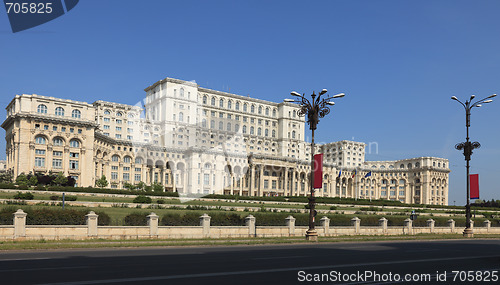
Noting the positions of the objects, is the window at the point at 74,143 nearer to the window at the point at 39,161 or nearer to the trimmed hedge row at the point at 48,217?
the window at the point at 39,161

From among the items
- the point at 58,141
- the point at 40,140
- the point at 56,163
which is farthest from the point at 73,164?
the point at 40,140

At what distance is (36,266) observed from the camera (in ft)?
50.8

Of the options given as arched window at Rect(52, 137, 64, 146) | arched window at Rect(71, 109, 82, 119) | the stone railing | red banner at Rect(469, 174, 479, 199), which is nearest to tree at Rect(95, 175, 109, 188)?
arched window at Rect(52, 137, 64, 146)

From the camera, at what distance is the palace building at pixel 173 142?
329ft

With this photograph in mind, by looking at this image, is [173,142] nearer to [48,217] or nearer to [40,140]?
[40,140]

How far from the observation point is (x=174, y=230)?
109 ft

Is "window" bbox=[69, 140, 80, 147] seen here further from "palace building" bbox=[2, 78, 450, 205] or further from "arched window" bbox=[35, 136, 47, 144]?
"arched window" bbox=[35, 136, 47, 144]

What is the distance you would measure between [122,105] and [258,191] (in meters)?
52.4

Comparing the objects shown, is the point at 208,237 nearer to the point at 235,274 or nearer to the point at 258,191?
the point at 235,274

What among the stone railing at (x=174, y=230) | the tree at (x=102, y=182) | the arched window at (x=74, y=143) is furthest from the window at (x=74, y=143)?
the stone railing at (x=174, y=230)

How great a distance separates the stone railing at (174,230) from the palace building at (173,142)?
53.4m

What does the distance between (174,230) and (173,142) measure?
107m

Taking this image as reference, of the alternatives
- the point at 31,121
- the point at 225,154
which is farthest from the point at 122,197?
the point at 225,154

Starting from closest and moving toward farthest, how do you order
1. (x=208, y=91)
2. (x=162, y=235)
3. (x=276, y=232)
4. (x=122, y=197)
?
(x=162, y=235) < (x=276, y=232) < (x=122, y=197) < (x=208, y=91)
